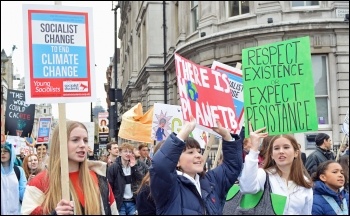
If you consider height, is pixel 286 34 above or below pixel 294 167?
above

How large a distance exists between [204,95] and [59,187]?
171 cm

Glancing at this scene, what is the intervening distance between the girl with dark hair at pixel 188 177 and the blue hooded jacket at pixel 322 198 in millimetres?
728

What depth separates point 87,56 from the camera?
3820 millimetres

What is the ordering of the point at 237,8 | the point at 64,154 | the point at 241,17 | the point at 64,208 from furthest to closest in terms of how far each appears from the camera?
the point at 237,8, the point at 241,17, the point at 64,154, the point at 64,208

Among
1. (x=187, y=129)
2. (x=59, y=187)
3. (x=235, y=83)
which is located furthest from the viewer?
(x=235, y=83)

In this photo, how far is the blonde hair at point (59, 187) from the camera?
351cm

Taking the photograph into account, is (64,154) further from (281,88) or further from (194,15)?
(194,15)

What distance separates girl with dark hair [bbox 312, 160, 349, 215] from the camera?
4.33 m

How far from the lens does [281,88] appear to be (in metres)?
5.37

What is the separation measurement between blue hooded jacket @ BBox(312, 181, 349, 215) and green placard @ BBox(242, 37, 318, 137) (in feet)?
2.49

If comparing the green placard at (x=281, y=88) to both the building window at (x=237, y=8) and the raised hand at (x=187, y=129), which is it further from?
the building window at (x=237, y=8)

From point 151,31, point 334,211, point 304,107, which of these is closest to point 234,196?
point 334,211

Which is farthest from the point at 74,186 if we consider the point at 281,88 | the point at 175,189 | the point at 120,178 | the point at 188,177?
the point at 120,178

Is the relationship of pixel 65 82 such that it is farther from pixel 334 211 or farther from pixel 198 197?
pixel 334 211
